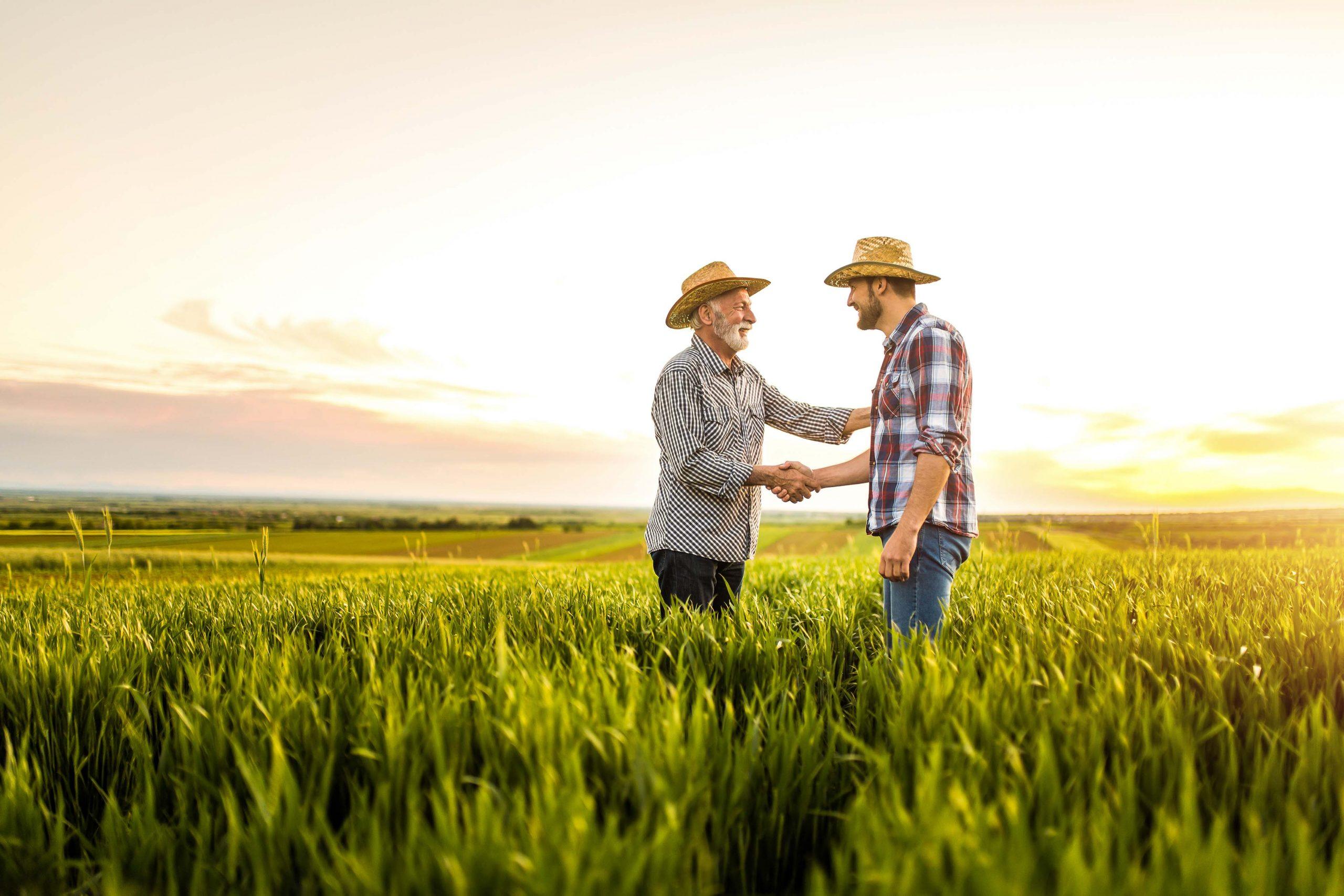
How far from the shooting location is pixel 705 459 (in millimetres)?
5434

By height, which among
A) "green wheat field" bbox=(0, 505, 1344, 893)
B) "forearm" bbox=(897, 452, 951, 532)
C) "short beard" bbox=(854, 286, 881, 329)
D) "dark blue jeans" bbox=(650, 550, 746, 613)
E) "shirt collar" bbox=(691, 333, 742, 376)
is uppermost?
"short beard" bbox=(854, 286, 881, 329)

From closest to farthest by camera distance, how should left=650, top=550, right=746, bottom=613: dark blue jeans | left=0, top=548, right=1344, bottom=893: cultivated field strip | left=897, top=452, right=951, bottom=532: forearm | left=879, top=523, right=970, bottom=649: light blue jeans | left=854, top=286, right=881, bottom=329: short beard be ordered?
left=0, top=548, right=1344, bottom=893: cultivated field strip < left=897, top=452, right=951, bottom=532: forearm < left=879, top=523, right=970, bottom=649: light blue jeans < left=854, top=286, right=881, bottom=329: short beard < left=650, top=550, right=746, bottom=613: dark blue jeans

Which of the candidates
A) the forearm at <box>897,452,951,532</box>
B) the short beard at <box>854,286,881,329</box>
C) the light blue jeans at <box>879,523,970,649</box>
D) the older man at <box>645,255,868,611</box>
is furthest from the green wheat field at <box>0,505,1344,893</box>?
the short beard at <box>854,286,881,329</box>

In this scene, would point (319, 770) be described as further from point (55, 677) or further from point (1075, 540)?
point (1075, 540)

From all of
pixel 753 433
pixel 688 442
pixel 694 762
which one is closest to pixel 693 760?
pixel 694 762

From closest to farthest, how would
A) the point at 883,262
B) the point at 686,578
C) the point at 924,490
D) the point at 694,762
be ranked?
the point at 694,762
the point at 924,490
the point at 883,262
the point at 686,578

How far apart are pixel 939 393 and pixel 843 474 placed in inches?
65.3

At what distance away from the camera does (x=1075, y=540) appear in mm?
18719

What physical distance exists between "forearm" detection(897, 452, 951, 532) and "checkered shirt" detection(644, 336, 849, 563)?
4.89 ft

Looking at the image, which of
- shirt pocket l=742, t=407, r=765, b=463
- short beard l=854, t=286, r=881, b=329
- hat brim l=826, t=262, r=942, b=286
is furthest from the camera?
shirt pocket l=742, t=407, r=765, b=463

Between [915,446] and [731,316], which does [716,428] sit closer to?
[731,316]

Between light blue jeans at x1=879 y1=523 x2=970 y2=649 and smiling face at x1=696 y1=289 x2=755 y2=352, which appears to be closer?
light blue jeans at x1=879 y1=523 x2=970 y2=649

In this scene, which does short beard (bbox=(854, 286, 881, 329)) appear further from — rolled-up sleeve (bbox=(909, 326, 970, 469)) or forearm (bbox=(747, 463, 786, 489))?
forearm (bbox=(747, 463, 786, 489))

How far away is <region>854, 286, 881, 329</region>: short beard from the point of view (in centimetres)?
486
